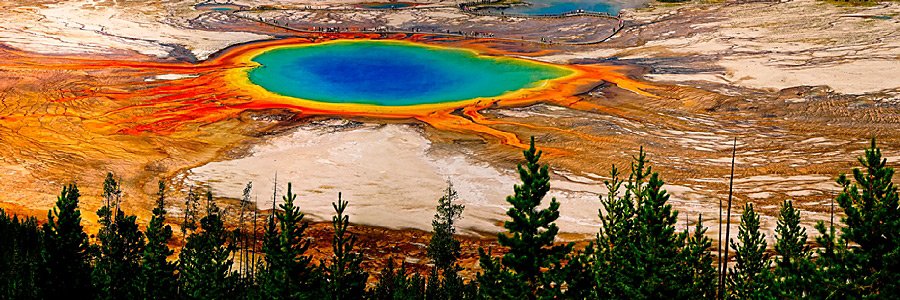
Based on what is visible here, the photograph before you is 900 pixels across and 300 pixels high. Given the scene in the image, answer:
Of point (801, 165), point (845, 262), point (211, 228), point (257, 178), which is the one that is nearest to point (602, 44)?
point (801, 165)

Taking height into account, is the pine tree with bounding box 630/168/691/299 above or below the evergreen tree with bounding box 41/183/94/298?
above

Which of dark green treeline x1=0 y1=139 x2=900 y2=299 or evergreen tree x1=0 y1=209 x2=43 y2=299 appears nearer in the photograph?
dark green treeline x1=0 y1=139 x2=900 y2=299

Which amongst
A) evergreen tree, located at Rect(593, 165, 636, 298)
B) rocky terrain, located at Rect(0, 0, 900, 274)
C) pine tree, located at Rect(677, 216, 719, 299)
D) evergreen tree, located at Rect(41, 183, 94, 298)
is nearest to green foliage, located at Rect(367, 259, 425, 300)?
rocky terrain, located at Rect(0, 0, 900, 274)

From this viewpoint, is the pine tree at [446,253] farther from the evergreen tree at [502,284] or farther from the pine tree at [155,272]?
the evergreen tree at [502,284]

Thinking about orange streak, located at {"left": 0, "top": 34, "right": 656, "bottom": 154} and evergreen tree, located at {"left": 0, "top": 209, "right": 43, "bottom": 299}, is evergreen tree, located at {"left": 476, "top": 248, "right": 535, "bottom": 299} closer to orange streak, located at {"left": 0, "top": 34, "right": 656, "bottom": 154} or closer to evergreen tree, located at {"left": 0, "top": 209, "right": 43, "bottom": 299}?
evergreen tree, located at {"left": 0, "top": 209, "right": 43, "bottom": 299}

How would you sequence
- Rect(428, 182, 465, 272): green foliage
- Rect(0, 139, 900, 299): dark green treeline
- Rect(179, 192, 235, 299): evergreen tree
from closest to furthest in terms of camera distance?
Rect(0, 139, 900, 299): dark green treeline < Rect(179, 192, 235, 299): evergreen tree < Rect(428, 182, 465, 272): green foliage

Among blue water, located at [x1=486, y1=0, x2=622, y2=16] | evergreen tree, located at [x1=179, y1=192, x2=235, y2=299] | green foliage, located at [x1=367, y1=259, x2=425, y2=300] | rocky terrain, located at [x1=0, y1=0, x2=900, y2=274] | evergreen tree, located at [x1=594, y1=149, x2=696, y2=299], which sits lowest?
green foliage, located at [x1=367, y1=259, x2=425, y2=300]

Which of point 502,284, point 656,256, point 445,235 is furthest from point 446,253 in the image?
point 656,256

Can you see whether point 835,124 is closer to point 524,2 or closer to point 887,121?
point 887,121
